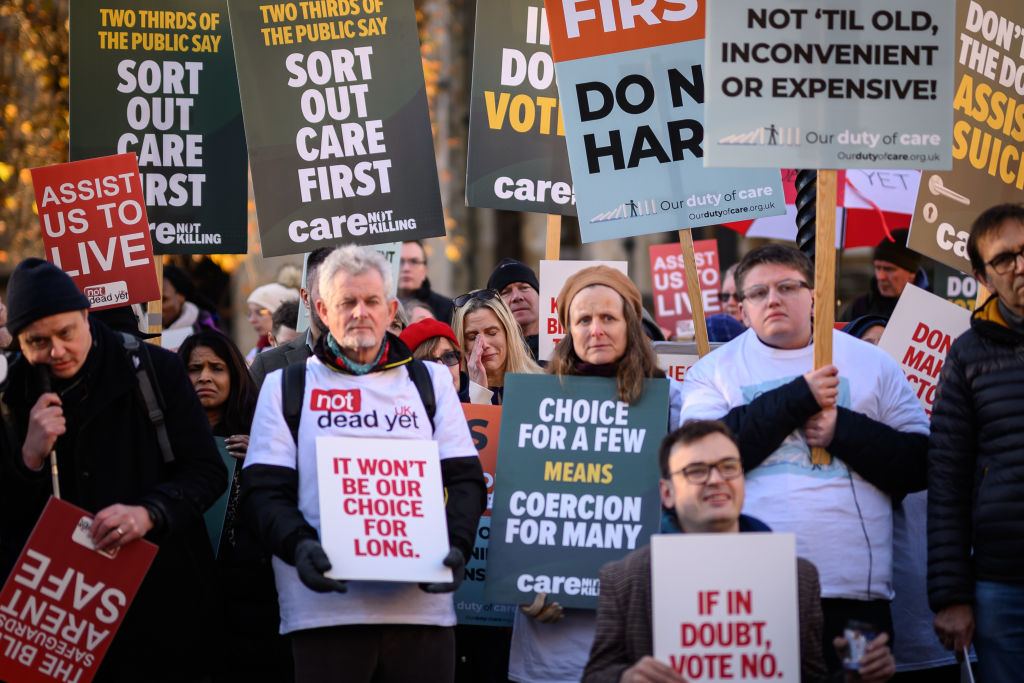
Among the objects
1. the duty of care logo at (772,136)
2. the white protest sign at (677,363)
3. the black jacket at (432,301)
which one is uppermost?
the duty of care logo at (772,136)

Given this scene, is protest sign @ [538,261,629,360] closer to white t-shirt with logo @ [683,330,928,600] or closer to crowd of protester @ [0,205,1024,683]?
crowd of protester @ [0,205,1024,683]

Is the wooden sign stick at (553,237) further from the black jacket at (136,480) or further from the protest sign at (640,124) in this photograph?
the black jacket at (136,480)

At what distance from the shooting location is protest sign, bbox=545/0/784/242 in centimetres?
607

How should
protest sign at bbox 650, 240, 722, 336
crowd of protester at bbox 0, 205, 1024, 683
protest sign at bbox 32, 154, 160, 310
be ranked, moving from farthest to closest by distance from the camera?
1. protest sign at bbox 650, 240, 722, 336
2. protest sign at bbox 32, 154, 160, 310
3. crowd of protester at bbox 0, 205, 1024, 683

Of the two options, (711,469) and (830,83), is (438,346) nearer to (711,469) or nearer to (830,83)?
(830,83)

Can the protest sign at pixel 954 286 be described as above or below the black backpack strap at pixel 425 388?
above

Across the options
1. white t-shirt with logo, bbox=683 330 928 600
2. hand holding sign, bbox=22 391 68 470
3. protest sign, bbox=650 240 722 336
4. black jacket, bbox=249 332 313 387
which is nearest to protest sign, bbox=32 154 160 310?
black jacket, bbox=249 332 313 387

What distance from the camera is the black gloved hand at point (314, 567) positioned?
4.13m

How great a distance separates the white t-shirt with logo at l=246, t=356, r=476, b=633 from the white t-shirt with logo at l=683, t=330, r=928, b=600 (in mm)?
940

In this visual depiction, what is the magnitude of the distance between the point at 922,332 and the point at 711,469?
270cm

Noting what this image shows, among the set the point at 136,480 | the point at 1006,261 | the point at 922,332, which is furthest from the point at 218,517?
the point at 922,332

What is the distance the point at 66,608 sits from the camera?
4.58 meters

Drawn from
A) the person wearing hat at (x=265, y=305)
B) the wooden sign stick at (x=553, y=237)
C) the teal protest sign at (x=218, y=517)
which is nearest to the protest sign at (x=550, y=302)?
the wooden sign stick at (x=553, y=237)

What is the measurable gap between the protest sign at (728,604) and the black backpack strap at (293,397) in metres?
1.40
